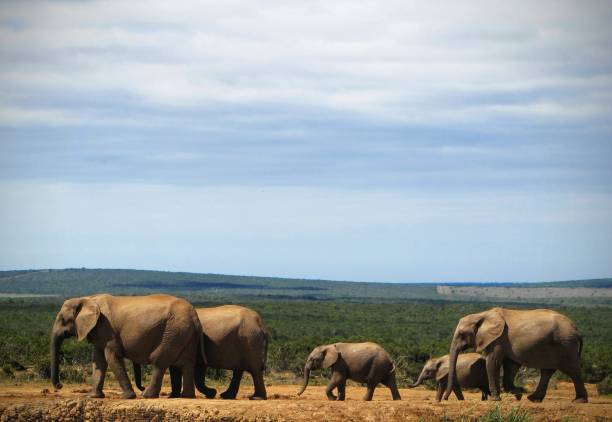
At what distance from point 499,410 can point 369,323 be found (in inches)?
2218

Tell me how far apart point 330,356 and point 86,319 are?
6629mm

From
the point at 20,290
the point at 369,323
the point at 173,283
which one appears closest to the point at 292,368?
the point at 369,323

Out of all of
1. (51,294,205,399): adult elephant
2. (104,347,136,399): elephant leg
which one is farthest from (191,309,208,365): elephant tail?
(104,347,136,399): elephant leg

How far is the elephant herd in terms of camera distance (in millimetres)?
18750

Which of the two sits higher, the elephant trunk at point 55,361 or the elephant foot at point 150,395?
the elephant trunk at point 55,361

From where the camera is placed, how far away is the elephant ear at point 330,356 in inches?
926

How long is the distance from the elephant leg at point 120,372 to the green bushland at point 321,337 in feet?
26.3

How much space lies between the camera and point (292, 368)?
32344 millimetres

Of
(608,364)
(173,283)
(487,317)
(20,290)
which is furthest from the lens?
(173,283)

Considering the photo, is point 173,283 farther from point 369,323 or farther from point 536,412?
point 536,412

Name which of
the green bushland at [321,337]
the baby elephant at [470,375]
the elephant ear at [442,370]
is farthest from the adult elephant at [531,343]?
the green bushland at [321,337]

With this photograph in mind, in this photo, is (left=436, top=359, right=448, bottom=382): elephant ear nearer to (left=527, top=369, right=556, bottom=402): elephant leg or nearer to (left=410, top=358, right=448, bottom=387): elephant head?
(left=410, top=358, right=448, bottom=387): elephant head

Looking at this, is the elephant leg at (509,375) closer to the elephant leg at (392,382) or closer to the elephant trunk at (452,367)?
the elephant trunk at (452,367)

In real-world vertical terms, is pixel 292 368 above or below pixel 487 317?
below
